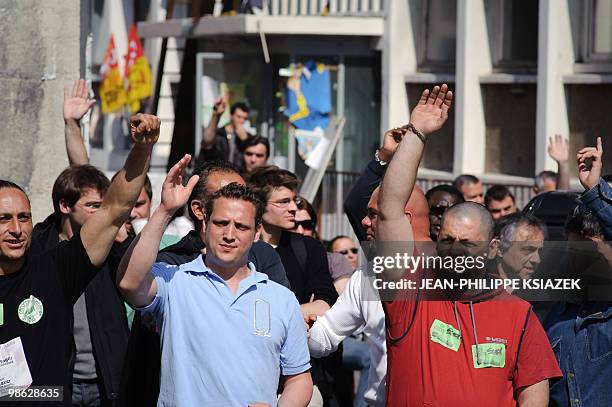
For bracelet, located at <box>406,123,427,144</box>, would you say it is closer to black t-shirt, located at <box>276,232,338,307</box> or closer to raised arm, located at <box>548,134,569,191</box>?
black t-shirt, located at <box>276,232,338,307</box>

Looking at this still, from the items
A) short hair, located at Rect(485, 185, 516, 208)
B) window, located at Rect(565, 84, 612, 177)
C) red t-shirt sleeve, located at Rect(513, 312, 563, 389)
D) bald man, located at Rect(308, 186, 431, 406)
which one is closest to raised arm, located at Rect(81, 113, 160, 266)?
bald man, located at Rect(308, 186, 431, 406)

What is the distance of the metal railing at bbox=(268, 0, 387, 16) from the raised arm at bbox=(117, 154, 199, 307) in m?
11.1

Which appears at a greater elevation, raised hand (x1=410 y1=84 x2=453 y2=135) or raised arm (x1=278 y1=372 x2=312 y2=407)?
raised hand (x1=410 y1=84 x2=453 y2=135)

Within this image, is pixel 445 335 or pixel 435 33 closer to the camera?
pixel 445 335

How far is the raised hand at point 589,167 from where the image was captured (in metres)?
6.66

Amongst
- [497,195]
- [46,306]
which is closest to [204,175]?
[46,306]

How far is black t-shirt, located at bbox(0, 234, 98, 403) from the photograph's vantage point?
5684 millimetres

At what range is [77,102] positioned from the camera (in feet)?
28.8

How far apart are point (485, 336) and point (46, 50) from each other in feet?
15.1

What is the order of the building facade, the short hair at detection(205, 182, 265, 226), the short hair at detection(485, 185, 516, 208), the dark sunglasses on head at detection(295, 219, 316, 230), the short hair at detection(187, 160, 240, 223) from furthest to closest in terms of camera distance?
the building facade < the short hair at detection(485, 185, 516, 208) < the dark sunglasses on head at detection(295, 219, 316, 230) < the short hair at detection(187, 160, 240, 223) < the short hair at detection(205, 182, 265, 226)

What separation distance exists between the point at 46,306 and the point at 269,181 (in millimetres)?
2353

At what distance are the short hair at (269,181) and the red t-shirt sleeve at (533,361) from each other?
2340 mm

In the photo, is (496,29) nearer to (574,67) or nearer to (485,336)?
(574,67)

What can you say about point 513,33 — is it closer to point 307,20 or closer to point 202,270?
point 307,20
